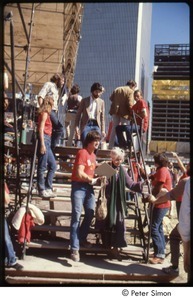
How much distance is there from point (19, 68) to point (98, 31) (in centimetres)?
5984

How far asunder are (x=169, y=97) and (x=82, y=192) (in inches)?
3123

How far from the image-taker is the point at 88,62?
72125 mm

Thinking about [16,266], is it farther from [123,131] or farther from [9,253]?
[123,131]

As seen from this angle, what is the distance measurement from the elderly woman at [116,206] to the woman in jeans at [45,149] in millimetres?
1007

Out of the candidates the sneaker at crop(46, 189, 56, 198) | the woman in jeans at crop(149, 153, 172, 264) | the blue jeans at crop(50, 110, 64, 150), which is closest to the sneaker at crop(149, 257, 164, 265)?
the woman in jeans at crop(149, 153, 172, 264)

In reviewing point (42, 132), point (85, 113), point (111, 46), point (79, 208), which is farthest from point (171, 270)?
point (111, 46)

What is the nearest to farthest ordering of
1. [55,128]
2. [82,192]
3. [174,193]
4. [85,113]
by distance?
[174,193] → [82,192] → [55,128] → [85,113]

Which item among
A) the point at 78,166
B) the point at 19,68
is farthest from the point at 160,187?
the point at 19,68

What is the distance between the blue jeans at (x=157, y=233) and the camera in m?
6.17

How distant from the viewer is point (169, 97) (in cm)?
8300

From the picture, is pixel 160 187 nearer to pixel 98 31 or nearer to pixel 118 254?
pixel 118 254

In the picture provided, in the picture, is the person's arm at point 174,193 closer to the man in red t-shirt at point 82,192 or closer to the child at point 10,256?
the man in red t-shirt at point 82,192

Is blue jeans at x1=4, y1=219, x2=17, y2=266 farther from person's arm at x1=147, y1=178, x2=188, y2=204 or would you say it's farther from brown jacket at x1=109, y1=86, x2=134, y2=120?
brown jacket at x1=109, y1=86, x2=134, y2=120

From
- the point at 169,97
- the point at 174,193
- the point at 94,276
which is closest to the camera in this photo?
the point at 94,276
